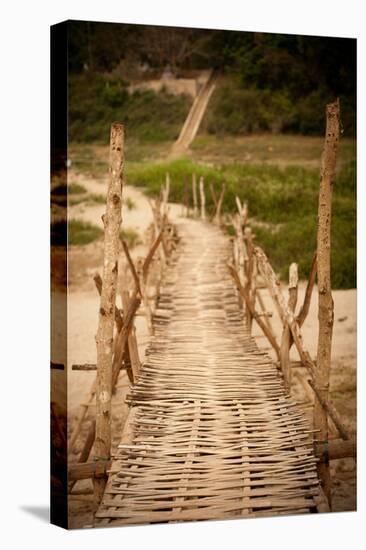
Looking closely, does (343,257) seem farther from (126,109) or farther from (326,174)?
(126,109)

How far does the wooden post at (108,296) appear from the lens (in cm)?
472

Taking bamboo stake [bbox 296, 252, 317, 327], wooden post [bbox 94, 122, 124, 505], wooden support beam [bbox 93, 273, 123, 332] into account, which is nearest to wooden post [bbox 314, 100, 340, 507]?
bamboo stake [bbox 296, 252, 317, 327]

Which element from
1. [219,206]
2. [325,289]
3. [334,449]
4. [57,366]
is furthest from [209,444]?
[219,206]

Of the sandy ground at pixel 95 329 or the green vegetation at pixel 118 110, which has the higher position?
the green vegetation at pixel 118 110

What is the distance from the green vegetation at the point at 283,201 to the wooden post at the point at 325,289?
0.52m

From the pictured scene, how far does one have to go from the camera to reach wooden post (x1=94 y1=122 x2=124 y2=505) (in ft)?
15.5

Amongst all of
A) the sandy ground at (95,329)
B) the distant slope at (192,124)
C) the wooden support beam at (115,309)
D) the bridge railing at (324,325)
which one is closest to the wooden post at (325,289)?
the bridge railing at (324,325)

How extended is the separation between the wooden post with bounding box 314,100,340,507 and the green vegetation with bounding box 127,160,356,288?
525mm

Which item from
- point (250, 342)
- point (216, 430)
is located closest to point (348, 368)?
point (250, 342)

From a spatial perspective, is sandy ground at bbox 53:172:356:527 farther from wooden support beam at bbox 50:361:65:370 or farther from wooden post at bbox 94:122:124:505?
wooden post at bbox 94:122:124:505

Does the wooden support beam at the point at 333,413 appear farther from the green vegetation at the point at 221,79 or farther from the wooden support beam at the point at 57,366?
the green vegetation at the point at 221,79

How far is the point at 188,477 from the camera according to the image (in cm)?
489

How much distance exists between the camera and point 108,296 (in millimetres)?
4734

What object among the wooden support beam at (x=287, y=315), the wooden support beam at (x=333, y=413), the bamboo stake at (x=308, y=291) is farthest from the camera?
the bamboo stake at (x=308, y=291)
